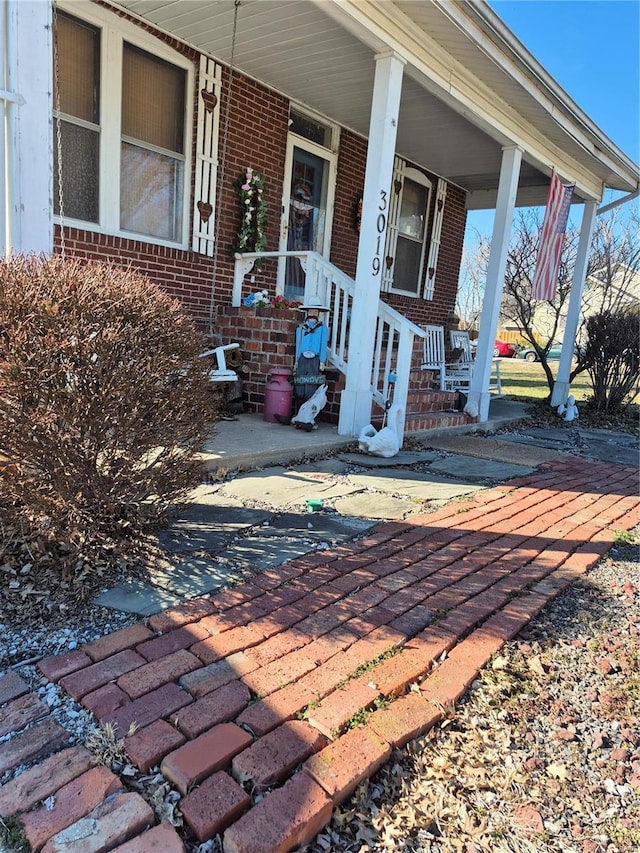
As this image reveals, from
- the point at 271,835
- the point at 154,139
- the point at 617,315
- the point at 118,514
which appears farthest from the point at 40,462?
the point at 617,315

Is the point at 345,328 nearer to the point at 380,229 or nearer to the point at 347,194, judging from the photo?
the point at 380,229

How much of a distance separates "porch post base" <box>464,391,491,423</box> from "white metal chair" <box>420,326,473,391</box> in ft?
1.32

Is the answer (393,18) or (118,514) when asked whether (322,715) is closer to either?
(118,514)

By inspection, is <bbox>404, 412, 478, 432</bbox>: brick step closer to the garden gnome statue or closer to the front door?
the garden gnome statue

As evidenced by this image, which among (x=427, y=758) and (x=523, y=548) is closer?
(x=427, y=758)

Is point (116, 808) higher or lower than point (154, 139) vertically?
lower

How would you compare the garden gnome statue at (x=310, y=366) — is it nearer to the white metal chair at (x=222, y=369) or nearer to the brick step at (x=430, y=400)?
the white metal chair at (x=222, y=369)

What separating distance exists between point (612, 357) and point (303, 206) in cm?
534

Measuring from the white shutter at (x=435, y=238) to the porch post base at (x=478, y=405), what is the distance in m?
3.07

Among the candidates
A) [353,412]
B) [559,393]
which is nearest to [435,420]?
[353,412]

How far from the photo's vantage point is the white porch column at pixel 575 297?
8820 mm

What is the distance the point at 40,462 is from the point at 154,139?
4.27m

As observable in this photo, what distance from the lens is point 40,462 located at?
2.18 meters

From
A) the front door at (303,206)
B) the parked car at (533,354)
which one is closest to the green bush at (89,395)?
the front door at (303,206)
